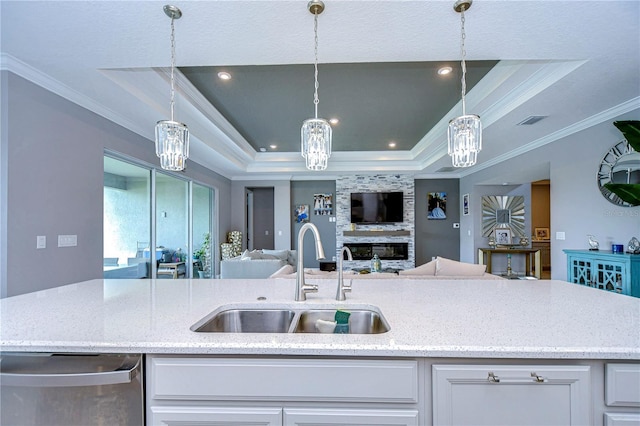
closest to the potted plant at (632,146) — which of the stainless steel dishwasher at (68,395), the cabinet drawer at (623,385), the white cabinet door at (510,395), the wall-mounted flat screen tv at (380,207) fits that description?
the cabinet drawer at (623,385)

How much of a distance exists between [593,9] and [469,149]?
39.6 inches

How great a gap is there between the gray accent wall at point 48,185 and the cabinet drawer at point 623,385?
362cm

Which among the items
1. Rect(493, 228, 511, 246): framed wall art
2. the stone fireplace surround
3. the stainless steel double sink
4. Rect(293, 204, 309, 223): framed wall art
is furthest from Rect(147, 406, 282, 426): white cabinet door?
Rect(493, 228, 511, 246): framed wall art

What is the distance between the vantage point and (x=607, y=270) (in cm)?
294

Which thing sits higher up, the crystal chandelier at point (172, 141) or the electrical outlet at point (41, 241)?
the crystal chandelier at point (172, 141)

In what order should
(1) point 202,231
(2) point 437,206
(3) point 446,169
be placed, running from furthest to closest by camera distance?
(2) point 437,206 → (3) point 446,169 → (1) point 202,231

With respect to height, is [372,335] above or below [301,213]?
below

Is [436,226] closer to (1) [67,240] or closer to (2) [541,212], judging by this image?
(2) [541,212]

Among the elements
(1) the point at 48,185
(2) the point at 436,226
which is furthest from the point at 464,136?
(2) the point at 436,226

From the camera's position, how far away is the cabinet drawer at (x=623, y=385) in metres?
0.91

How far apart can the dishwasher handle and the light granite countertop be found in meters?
0.05

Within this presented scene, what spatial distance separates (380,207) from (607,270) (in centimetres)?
466

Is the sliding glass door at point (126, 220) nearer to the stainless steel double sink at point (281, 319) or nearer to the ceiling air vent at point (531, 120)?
the stainless steel double sink at point (281, 319)

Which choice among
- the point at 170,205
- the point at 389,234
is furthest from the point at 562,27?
the point at 389,234
